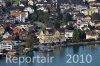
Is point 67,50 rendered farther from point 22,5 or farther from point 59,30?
point 22,5

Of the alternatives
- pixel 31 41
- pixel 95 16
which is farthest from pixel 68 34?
pixel 95 16

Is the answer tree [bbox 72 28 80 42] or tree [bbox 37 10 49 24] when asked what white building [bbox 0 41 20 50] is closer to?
tree [bbox 72 28 80 42]

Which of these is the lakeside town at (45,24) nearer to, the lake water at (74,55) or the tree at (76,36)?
the tree at (76,36)

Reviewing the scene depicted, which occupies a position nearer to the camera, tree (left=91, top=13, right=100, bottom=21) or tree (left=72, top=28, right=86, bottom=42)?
Result: tree (left=72, top=28, right=86, bottom=42)

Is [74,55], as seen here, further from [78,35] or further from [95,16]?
[95,16]

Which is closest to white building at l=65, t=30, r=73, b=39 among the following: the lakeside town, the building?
the lakeside town

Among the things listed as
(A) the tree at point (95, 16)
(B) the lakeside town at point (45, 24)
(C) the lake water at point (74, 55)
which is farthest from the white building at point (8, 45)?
(A) the tree at point (95, 16)

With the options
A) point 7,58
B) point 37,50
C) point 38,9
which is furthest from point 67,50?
point 38,9
